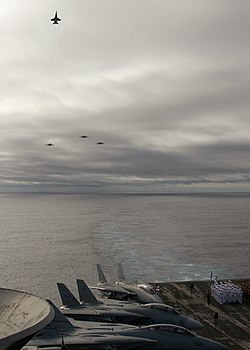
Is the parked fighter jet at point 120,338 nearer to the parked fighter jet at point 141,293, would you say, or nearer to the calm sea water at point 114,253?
the parked fighter jet at point 141,293

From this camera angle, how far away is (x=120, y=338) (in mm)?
29938

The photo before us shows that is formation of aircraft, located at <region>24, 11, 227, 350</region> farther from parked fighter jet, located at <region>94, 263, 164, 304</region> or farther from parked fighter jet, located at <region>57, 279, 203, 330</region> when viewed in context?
parked fighter jet, located at <region>94, 263, 164, 304</region>

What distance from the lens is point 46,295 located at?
61469 mm

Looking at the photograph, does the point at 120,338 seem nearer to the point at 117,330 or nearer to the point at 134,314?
the point at 117,330

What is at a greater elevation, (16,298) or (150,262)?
(16,298)

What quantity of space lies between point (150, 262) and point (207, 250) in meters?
24.0

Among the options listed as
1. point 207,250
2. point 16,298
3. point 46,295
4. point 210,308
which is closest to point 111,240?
point 207,250

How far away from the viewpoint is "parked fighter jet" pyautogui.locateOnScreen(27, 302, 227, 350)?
97.6 feet

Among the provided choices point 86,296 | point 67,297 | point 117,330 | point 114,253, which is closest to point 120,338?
point 117,330

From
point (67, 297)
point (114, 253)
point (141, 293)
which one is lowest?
point (114, 253)

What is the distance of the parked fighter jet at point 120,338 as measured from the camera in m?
29.7

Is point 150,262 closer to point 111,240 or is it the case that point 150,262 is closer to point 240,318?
point 111,240

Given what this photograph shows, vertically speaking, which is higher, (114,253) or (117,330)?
(117,330)

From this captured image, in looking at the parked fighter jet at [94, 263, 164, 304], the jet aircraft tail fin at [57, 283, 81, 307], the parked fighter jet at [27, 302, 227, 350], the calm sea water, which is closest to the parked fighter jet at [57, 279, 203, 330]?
the jet aircraft tail fin at [57, 283, 81, 307]
